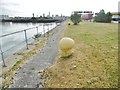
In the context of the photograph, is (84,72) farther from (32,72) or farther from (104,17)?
(104,17)

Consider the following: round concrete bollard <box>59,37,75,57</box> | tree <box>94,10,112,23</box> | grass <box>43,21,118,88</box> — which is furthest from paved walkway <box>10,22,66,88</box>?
tree <box>94,10,112,23</box>

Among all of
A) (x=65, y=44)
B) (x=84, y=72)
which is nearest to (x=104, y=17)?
(x=65, y=44)

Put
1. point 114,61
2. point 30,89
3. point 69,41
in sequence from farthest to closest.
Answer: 1. point 69,41
2. point 114,61
3. point 30,89

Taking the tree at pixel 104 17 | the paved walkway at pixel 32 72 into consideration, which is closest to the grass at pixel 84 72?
the paved walkway at pixel 32 72

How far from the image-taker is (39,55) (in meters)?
8.21

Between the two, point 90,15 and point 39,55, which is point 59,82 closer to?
point 39,55

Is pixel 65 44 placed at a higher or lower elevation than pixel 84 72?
higher

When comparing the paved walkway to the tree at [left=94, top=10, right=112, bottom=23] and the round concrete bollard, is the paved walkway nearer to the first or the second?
the round concrete bollard

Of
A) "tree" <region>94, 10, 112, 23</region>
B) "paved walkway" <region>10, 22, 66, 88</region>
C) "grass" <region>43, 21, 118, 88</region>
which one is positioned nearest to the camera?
"grass" <region>43, 21, 118, 88</region>

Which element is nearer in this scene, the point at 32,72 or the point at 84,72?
the point at 84,72

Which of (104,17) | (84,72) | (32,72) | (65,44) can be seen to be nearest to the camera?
(84,72)

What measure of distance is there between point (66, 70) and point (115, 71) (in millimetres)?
1376

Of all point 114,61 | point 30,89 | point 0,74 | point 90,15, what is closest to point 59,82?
point 30,89

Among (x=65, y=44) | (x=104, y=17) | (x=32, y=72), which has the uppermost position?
(x=104, y=17)
